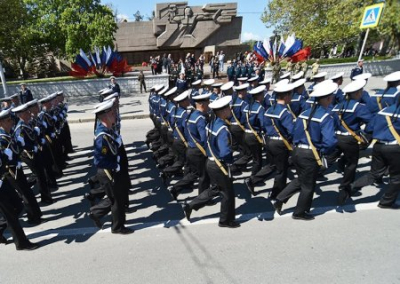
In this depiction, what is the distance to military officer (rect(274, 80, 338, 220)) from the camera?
4.14 m

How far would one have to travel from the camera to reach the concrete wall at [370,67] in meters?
20.4

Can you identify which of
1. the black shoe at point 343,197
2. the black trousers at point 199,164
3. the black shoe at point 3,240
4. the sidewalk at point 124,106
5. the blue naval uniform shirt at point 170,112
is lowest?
the sidewalk at point 124,106

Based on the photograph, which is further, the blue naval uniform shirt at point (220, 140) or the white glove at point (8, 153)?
the white glove at point (8, 153)

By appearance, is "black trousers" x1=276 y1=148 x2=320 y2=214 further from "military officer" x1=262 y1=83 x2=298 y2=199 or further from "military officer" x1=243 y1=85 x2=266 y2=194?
"military officer" x1=243 y1=85 x2=266 y2=194

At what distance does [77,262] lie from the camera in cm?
391

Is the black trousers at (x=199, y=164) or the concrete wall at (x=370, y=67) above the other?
A: the concrete wall at (x=370, y=67)

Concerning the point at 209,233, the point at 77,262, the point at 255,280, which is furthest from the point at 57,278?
the point at 255,280

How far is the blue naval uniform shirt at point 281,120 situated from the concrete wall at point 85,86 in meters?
14.7

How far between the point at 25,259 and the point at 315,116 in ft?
15.0

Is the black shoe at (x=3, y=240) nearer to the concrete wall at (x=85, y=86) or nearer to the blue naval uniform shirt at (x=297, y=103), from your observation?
the blue naval uniform shirt at (x=297, y=103)

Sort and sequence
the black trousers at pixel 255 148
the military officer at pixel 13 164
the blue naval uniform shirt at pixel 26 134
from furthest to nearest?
the black trousers at pixel 255 148 < the blue naval uniform shirt at pixel 26 134 < the military officer at pixel 13 164

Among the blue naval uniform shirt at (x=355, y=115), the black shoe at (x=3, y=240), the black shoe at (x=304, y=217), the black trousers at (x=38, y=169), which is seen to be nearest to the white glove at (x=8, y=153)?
the black trousers at (x=38, y=169)

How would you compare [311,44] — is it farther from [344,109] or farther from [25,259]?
[25,259]

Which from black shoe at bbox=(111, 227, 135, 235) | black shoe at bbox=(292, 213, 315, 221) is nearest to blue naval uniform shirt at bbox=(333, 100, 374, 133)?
black shoe at bbox=(292, 213, 315, 221)
